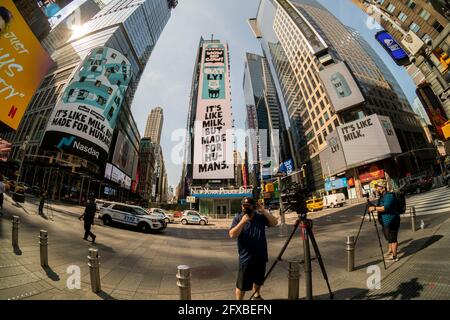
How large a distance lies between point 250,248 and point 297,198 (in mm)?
1072

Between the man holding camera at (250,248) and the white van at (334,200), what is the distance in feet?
85.0

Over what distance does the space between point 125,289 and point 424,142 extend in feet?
37.7

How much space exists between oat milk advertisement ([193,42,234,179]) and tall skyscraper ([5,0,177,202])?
1459cm

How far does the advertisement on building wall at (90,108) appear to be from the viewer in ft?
36.7

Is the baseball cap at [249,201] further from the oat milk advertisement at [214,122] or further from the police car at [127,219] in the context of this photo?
the oat milk advertisement at [214,122]

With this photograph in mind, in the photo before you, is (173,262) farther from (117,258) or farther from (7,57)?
(7,57)

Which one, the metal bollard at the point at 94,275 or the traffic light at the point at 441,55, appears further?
the traffic light at the point at 441,55

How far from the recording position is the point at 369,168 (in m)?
6.47

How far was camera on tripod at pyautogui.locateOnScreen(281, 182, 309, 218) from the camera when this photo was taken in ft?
8.96

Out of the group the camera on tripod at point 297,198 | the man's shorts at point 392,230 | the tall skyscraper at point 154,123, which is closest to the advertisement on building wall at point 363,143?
the man's shorts at point 392,230

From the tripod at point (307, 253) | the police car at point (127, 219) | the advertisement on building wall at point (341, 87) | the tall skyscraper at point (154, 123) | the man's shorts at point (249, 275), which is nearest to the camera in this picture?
the tripod at point (307, 253)

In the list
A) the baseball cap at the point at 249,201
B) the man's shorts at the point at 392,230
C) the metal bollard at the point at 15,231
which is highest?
the baseball cap at the point at 249,201

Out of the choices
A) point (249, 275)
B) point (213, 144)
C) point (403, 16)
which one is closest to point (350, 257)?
point (249, 275)

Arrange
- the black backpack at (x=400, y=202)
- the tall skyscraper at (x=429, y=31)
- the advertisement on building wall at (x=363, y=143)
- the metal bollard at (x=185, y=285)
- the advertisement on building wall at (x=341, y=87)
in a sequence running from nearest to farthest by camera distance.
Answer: the metal bollard at (x=185, y=285) → the black backpack at (x=400, y=202) → the advertisement on building wall at (x=363, y=143) → the advertisement on building wall at (x=341, y=87) → the tall skyscraper at (x=429, y=31)
